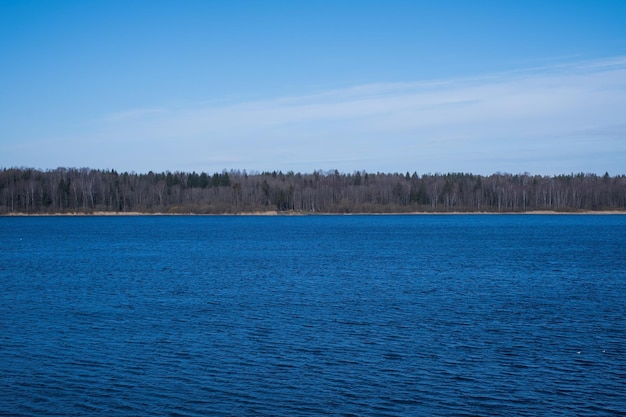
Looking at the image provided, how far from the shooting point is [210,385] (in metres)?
17.4

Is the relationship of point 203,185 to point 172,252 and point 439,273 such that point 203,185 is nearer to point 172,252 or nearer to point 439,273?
point 172,252

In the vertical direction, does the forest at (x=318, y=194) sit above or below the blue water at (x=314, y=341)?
above

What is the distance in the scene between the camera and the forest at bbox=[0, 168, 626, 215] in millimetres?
161250

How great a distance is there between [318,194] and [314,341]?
150 metres

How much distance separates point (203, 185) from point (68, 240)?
9858cm

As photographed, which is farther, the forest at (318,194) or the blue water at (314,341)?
the forest at (318,194)

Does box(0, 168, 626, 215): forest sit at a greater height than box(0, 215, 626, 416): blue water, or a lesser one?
greater

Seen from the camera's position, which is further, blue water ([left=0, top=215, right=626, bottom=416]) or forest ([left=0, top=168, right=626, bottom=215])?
forest ([left=0, top=168, right=626, bottom=215])

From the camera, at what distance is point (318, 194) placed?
171500mm

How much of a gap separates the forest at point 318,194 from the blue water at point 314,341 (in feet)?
396

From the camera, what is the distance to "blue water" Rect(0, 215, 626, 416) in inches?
639

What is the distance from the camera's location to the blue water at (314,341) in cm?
1622

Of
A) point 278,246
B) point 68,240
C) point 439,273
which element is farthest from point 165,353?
point 68,240

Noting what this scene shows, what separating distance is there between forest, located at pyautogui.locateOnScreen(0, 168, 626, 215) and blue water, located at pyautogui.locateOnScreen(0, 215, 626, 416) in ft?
396
